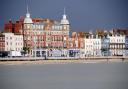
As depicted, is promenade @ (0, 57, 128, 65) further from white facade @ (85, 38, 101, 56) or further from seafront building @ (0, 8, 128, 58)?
white facade @ (85, 38, 101, 56)

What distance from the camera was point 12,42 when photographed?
25.9 metres

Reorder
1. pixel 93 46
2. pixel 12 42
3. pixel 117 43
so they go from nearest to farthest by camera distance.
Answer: pixel 12 42 → pixel 117 43 → pixel 93 46

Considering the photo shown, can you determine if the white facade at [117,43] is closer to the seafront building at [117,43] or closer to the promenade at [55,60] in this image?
the seafront building at [117,43]

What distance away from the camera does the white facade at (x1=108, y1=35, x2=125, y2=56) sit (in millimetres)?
28345

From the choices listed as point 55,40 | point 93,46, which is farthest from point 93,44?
point 55,40

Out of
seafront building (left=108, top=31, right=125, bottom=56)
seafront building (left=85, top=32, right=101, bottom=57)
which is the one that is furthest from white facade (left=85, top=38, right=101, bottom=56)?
seafront building (left=108, top=31, right=125, bottom=56)

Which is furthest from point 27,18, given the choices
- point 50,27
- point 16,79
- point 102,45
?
point 16,79

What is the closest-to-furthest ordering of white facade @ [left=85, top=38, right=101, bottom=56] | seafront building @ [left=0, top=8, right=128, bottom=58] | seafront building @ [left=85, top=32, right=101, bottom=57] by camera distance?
seafront building @ [left=0, top=8, right=128, bottom=58] → white facade @ [left=85, top=38, right=101, bottom=56] → seafront building @ [left=85, top=32, right=101, bottom=57]

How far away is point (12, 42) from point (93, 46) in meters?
4.38

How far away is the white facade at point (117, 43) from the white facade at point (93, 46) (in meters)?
0.55

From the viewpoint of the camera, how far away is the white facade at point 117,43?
93.0ft

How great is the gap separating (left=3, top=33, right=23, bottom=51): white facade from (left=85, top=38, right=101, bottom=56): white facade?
310cm

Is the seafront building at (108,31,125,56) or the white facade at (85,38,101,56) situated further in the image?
the seafront building at (108,31,125,56)

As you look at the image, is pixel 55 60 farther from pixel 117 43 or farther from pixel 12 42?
pixel 117 43
